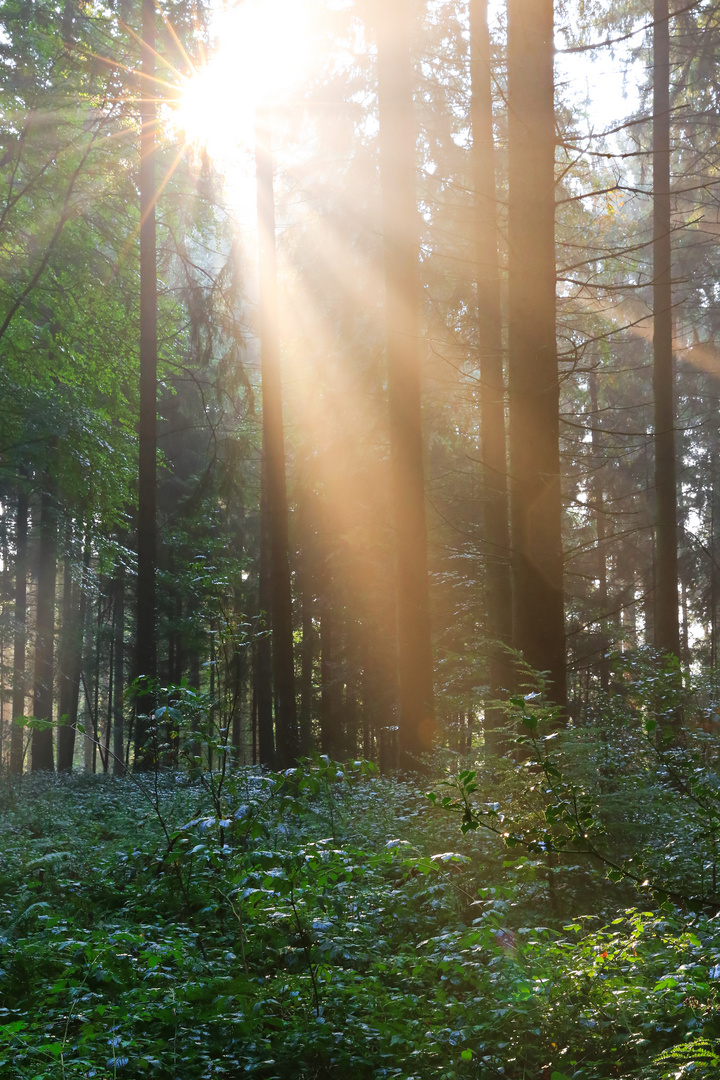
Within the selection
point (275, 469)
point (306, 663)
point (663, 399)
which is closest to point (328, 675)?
point (306, 663)

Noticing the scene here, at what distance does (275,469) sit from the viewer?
1293 cm

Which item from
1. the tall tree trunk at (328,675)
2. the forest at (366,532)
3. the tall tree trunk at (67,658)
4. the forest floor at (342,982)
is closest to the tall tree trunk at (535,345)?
the forest at (366,532)

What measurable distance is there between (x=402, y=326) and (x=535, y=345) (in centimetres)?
383

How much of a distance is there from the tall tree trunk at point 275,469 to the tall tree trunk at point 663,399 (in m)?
6.22

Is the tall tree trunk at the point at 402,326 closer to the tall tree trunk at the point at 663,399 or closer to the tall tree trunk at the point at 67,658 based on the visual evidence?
the tall tree trunk at the point at 663,399

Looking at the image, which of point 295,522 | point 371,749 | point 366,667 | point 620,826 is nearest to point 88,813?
point 620,826

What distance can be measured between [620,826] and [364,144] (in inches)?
501

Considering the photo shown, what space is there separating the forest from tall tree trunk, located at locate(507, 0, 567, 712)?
3 centimetres

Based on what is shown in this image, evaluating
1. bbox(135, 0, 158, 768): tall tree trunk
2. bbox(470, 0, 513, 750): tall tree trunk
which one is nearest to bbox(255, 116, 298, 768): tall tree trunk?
bbox(135, 0, 158, 768): tall tree trunk

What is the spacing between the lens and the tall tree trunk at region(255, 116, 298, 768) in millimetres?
12375

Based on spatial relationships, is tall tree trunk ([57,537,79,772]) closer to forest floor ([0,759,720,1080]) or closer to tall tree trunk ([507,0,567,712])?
tall tree trunk ([507,0,567,712])

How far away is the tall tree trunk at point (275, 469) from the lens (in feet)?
40.6

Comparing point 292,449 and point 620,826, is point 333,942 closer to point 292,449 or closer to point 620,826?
point 620,826

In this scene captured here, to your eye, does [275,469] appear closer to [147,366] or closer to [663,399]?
[147,366]
